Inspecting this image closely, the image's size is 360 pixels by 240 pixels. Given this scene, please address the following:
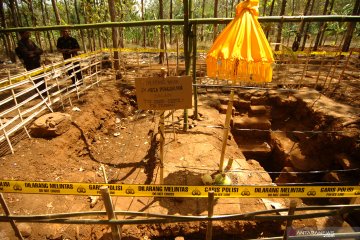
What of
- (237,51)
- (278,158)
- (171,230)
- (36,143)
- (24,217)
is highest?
(237,51)

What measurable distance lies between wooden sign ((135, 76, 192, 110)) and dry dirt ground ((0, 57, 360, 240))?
750 millimetres

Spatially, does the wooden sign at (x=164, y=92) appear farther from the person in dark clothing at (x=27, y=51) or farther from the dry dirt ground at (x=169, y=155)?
the person in dark clothing at (x=27, y=51)

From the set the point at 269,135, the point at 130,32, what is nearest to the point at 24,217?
the point at 269,135

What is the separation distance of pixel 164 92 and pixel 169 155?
1900 millimetres

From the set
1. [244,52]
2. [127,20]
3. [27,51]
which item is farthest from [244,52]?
[127,20]

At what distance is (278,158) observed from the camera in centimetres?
690

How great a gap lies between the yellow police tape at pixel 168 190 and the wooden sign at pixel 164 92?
1.03m

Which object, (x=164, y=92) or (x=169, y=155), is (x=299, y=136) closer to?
(x=169, y=155)

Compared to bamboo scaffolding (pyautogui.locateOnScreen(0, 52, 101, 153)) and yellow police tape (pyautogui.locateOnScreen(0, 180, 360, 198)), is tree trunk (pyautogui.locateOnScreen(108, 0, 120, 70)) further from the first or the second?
yellow police tape (pyautogui.locateOnScreen(0, 180, 360, 198))

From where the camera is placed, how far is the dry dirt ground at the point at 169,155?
3.32 metres

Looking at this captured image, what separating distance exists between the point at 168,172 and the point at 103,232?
4.59 feet

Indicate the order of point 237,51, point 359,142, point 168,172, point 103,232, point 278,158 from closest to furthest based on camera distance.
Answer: point 237,51, point 103,232, point 168,172, point 359,142, point 278,158

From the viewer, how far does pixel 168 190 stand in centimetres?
265

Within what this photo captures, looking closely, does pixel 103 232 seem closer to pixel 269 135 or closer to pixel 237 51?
pixel 237 51
